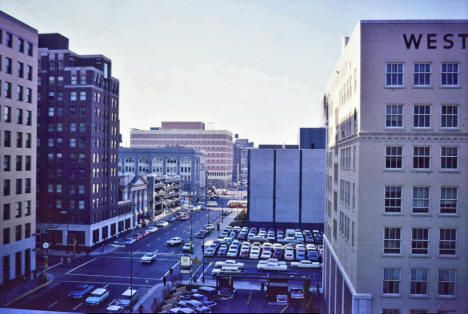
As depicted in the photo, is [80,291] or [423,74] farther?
[80,291]

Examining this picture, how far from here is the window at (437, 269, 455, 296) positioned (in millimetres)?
25734

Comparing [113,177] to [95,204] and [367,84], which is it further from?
[367,84]

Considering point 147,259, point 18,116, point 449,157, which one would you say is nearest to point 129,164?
point 147,259

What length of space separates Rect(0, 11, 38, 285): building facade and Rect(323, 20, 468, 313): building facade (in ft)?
131

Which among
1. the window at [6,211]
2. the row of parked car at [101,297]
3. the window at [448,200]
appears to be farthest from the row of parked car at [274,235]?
the window at [448,200]

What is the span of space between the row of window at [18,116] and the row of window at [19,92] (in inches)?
56.7

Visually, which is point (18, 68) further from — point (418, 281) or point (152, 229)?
point (418, 281)

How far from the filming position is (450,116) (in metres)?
25.5

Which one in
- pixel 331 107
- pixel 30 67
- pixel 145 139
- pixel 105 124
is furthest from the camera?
pixel 145 139

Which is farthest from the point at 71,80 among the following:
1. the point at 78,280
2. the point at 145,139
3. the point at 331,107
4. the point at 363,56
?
the point at 145,139

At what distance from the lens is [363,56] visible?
84.1 feet

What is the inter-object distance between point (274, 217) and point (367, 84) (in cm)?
6797

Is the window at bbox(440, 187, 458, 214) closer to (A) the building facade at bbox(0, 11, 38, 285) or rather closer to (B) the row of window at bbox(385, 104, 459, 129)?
(B) the row of window at bbox(385, 104, 459, 129)

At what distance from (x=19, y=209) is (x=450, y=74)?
48.4 m
